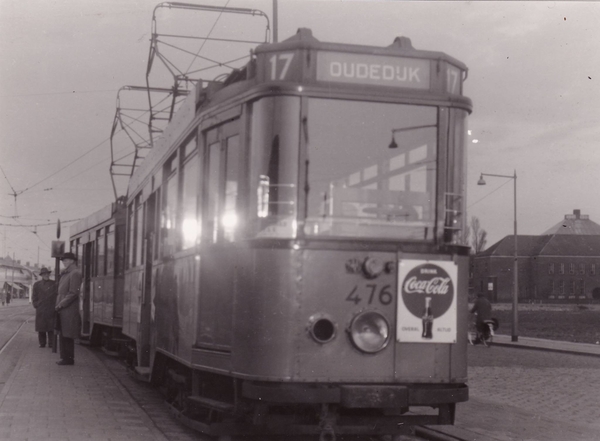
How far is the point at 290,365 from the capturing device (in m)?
6.62

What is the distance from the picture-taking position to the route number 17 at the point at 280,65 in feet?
22.7

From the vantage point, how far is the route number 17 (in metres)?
6.92

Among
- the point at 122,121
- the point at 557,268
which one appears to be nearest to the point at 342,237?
the point at 122,121

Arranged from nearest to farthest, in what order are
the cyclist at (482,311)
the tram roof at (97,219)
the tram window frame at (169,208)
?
the tram window frame at (169,208) → the tram roof at (97,219) → the cyclist at (482,311)

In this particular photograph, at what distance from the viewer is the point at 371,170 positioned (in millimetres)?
6855

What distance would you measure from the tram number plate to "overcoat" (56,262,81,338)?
7.96 m

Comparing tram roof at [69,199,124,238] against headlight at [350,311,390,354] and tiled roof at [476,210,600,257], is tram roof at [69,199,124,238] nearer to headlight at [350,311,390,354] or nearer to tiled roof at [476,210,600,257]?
headlight at [350,311,390,354]

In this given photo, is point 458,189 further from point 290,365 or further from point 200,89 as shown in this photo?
point 200,89

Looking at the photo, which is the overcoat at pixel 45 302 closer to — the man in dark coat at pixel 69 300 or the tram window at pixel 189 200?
the man in dark coat at pixel 69 300

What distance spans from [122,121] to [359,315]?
13546 millimetres

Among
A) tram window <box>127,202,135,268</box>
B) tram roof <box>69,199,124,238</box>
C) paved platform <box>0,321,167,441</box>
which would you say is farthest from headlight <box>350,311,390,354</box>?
tram roof <box>69,199,124,238</box>

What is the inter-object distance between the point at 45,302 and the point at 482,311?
1225cm

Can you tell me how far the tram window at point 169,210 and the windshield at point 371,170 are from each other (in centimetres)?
237

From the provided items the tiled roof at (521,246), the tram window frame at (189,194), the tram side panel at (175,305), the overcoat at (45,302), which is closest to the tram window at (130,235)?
the tram side panel at (175,305)
